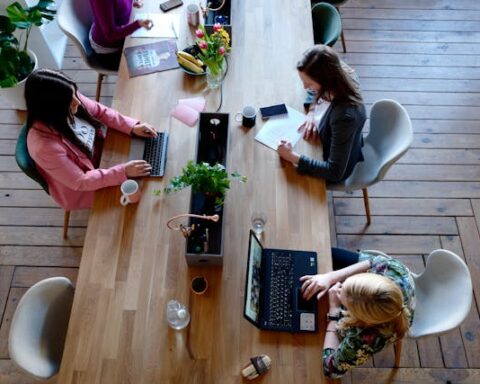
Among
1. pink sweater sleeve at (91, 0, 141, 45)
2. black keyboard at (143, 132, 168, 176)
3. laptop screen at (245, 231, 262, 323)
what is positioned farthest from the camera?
pink sweater sleeve at (91, 0, 141, 45)

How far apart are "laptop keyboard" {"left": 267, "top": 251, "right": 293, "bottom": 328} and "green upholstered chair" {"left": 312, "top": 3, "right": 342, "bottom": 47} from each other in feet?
5.46

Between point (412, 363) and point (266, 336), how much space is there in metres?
→ 1.27

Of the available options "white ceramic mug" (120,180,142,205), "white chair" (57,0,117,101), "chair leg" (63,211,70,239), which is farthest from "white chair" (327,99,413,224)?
"white chair" (57,0,117,101)

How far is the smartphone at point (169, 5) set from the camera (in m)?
2.79

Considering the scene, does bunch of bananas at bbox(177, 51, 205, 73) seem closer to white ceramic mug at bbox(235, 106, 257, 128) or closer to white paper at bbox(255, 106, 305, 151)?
white ceramic mug at bbox(235, 106, 257, 128)

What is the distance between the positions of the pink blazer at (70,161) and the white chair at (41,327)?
53 cm

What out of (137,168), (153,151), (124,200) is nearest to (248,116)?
(153,151)

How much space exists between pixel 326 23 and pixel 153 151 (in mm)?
1685

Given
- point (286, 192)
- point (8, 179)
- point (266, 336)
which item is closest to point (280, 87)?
point (286, 192)

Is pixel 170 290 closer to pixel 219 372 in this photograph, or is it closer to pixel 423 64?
pixel 219 372

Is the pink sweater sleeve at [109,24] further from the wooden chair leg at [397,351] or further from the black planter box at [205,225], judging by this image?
the wooden chair leg at [397,351]

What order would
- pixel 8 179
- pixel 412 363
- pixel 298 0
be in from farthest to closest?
pixel 8 179 → pixel 298 0 → pixel 412 363

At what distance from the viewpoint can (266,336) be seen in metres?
1.73

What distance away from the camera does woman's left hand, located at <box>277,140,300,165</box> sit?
7.05 feet
